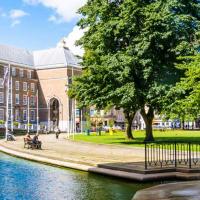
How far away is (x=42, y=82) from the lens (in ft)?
378

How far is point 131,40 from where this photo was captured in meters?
41.0

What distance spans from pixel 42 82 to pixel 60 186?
98.4 meters

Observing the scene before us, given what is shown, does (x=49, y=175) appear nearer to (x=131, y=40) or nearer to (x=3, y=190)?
(x=3, y=190)

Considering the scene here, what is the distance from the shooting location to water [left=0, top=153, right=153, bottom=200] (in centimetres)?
1600

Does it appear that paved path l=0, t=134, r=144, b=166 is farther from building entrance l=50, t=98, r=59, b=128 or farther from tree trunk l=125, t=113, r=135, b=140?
building entrance l=50, t=98, r=59, b=128

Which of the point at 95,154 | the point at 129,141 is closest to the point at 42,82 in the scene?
the point at 129,141

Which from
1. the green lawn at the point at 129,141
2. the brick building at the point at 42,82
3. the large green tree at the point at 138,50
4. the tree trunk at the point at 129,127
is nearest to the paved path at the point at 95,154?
the large green tree at the point at 138,50

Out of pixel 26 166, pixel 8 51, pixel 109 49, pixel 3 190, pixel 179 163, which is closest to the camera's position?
pixel 3 190

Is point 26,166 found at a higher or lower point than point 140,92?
lower

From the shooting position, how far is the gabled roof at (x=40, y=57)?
110000 millimetres

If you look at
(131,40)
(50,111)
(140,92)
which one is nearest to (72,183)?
(140,92)

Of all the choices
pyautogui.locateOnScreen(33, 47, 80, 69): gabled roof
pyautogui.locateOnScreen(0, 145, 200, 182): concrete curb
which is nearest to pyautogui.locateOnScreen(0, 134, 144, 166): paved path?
pyautogui.locateOnScreen(0, 145, 200, 182): concrete curb

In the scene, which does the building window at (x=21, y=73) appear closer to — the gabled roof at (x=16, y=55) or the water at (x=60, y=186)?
the gabled roof at (x=16, y=55)

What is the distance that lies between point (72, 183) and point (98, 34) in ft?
80.8
